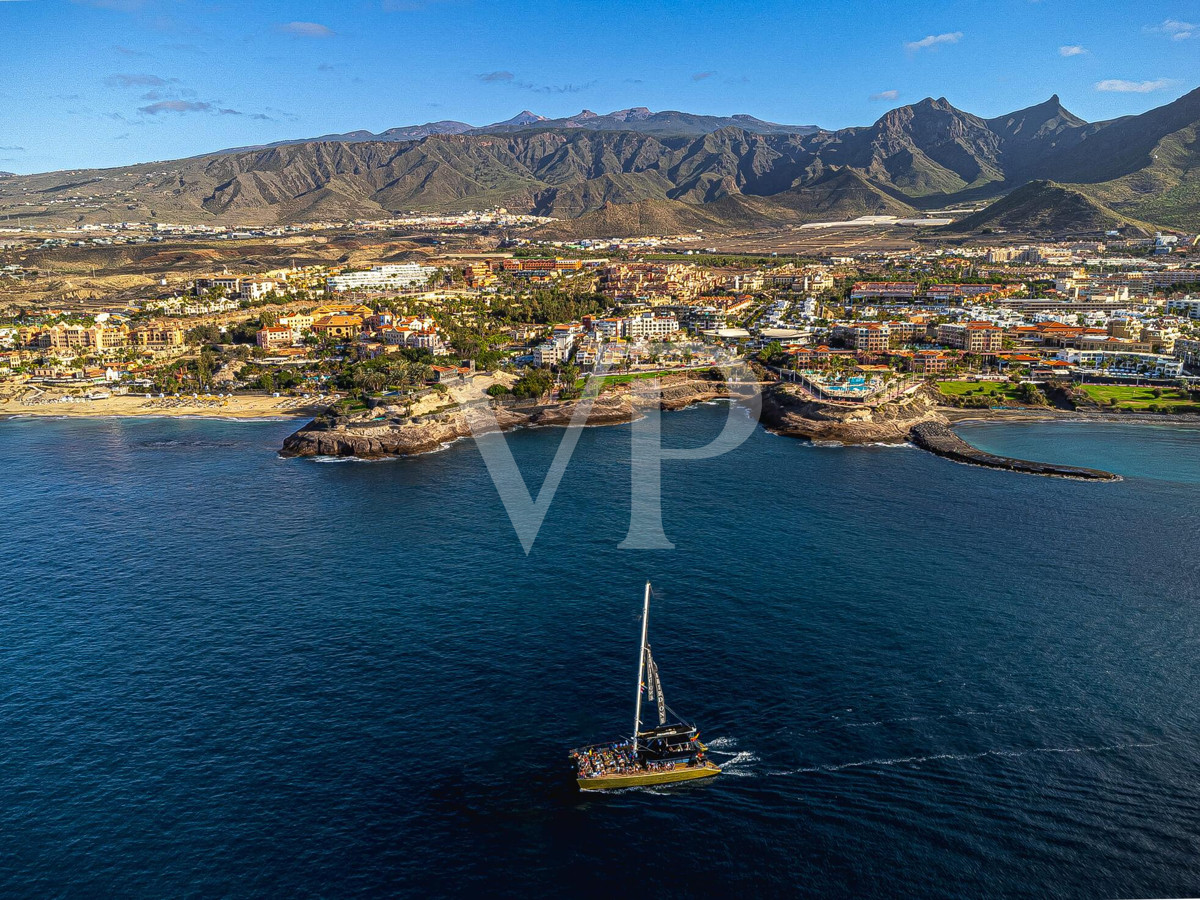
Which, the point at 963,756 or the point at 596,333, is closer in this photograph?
the point at 963,756

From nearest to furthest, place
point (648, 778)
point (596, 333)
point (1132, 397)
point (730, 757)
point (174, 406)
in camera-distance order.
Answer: point (648, 778), point (730, 757), point (1132, 397), point (174, 406), point (596, 333)

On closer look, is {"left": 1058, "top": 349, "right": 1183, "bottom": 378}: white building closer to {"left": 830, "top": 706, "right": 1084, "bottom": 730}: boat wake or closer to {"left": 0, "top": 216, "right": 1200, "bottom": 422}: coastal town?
{"left": 0, "top": 216, "right": 1200, "bottom": 422}: coastal town

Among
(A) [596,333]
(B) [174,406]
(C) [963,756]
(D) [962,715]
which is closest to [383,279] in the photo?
(A) [596,333]

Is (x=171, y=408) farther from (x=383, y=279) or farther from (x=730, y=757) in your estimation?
(x=730, y=757)

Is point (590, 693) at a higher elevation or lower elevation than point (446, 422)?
lower

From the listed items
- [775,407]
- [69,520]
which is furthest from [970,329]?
[69,520]

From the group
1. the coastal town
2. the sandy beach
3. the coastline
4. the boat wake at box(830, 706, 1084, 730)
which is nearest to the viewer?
the boat wake at box(830, 706, 1084, 730)

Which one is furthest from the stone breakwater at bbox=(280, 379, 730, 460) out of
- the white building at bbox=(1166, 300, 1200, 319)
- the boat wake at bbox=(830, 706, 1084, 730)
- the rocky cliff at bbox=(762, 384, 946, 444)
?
the white building at bbox=(1166, 300, 1200, 319)
